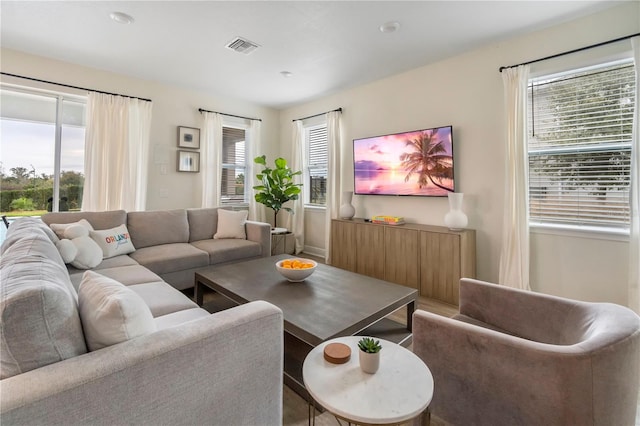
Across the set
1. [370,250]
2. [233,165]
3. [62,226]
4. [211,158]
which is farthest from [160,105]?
[370,250]

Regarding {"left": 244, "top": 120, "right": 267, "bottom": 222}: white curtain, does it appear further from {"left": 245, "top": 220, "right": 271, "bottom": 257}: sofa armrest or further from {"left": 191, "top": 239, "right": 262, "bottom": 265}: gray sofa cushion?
{"left": 191, "top": 239, "right": 262, "bottom": 265}: gray sofa cushion

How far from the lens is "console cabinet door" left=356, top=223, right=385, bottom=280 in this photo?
3.54m

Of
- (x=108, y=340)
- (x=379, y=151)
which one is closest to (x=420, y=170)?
(x=379, y=151)

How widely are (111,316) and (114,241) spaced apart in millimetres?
2513

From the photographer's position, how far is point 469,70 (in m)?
3.15

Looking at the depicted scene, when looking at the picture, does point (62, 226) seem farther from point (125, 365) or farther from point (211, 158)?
point (125, 365)

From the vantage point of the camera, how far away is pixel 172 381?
0.88 m

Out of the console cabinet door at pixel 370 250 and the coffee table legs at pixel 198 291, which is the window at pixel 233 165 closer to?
the console cabinet door at pixel 370 250

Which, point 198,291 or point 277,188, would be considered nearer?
point 198,291

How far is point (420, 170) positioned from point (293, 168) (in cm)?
→ 244

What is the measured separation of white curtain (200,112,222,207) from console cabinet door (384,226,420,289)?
287 cm

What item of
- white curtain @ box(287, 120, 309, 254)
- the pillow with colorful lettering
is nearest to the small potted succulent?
the pillow with colorful lettering

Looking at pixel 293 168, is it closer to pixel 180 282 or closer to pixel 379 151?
pixel 379 151

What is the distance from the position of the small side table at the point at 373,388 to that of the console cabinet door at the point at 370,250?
237cm
